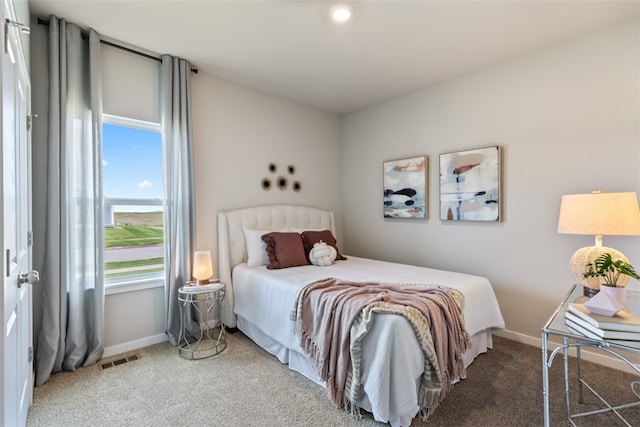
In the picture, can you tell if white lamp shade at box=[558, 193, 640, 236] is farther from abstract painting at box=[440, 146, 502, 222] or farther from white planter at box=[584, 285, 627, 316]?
abstract painting at box=[440, 146, 502, 222]

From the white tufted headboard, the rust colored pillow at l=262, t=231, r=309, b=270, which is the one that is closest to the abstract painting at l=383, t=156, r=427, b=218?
the white tufted headboard

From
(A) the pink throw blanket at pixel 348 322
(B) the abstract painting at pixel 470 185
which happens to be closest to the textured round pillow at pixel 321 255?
(A) the pink throw blanket at pixel 348 322

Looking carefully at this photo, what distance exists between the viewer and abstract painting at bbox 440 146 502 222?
301 cm

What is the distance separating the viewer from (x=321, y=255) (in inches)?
127

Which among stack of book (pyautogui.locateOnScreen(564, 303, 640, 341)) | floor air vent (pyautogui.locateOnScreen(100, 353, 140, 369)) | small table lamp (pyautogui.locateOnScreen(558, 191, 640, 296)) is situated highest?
small table lamp (pyautogui.locateOnScreen(558, 191, 640, 296))

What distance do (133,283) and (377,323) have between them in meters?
2.28

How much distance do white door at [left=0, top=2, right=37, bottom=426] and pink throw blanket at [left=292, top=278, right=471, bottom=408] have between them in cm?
152

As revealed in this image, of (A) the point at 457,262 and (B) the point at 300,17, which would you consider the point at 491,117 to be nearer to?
(A) the point at 457,262

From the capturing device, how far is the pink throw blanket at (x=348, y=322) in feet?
6.20

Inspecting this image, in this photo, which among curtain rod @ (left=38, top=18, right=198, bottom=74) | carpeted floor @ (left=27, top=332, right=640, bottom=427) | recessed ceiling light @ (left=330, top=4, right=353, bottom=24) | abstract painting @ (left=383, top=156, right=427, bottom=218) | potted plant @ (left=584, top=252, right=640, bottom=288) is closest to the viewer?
potted plant @ (left=584, top=252, right=640, bottom=288)

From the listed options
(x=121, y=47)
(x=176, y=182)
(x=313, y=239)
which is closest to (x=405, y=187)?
(x=313, y=239)

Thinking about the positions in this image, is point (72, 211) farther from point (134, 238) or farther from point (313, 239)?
point (313, 239)

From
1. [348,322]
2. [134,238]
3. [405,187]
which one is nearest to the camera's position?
[348,322]

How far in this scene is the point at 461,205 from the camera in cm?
325
